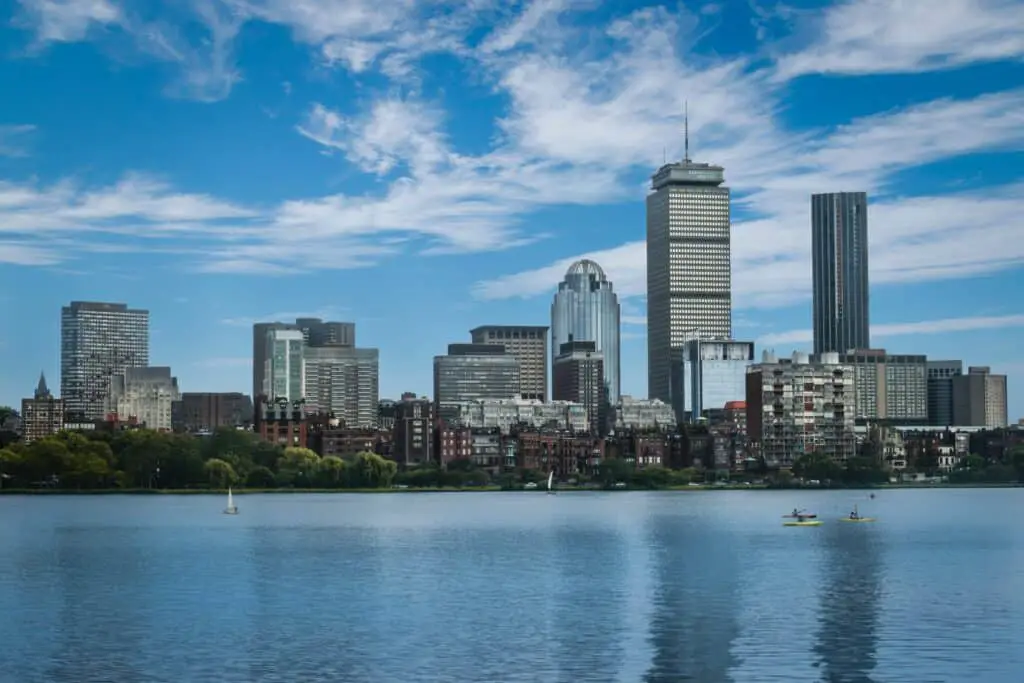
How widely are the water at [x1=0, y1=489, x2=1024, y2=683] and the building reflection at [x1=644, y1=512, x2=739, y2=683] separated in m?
0.22

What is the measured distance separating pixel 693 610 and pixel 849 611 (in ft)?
25.3

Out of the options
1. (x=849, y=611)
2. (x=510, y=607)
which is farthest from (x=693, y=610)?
(x=510, y=607)

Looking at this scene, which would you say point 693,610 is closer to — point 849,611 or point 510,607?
point 849,611

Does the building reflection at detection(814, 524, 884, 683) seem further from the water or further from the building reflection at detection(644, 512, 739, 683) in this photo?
the building reflection at detection(644, 512, 739, 683)

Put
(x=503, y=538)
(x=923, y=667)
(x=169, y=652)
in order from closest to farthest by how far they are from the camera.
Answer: (x=923, y=667) < (x=169, y=652) < (x=503, y=538)

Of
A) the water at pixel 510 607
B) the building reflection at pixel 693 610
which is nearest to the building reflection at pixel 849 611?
the water at pixel 510 607

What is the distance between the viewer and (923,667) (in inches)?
2452

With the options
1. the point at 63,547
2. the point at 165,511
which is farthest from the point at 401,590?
the point at 165,511

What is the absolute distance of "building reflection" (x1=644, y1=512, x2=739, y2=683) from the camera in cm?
6244

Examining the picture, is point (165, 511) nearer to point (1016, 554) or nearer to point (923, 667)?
point (1016, 554)

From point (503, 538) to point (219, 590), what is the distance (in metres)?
52.3

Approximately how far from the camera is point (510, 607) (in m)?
82.9

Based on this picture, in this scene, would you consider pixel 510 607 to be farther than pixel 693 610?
Yes

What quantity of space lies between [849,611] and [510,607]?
1693cm
